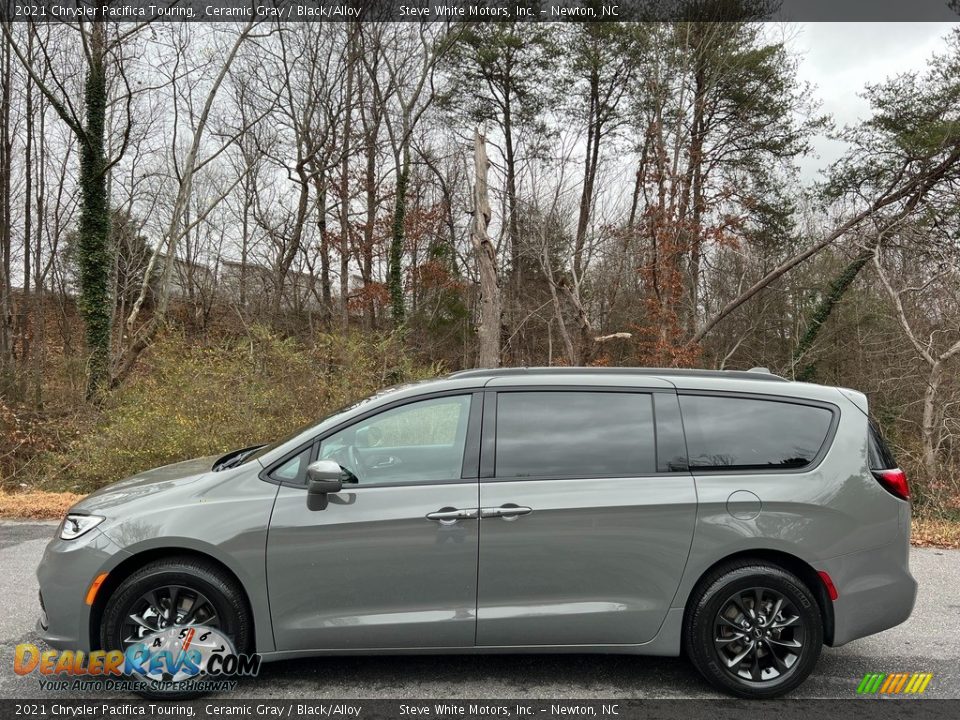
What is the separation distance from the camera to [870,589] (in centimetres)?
371

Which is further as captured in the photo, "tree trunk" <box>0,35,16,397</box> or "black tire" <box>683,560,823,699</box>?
"tree trunk" <box>0,35,16,397</box>

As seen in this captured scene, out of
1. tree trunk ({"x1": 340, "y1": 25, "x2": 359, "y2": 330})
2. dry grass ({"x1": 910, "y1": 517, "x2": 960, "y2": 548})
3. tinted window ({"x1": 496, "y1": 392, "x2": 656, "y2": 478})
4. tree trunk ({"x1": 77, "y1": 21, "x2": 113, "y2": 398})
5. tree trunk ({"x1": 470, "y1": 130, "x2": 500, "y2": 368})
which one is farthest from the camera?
tree trunk ({"x1": 340, "y1": 25, "x2": 359, "y2": 330})

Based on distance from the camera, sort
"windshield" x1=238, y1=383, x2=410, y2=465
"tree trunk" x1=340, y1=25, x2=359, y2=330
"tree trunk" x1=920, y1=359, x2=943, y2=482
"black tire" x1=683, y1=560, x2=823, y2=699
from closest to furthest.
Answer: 1. "black tire" x1=683, y1=560, x2=823, y2=699
2. "windshield" x1=238, y1=383, x2=410, y2=465
3. "tree trunk" x1=920, y1=359, x2=943, y2=482
4. "tree trunk" x1=340, y1=25, x2=359, y2=330

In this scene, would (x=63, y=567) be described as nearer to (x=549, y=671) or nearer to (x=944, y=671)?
(x=549, y=671)

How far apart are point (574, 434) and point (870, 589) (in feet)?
5.79

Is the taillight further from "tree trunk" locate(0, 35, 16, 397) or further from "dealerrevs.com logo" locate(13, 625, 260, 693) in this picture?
"tree trunk" locate(0, 35, 16, 397)

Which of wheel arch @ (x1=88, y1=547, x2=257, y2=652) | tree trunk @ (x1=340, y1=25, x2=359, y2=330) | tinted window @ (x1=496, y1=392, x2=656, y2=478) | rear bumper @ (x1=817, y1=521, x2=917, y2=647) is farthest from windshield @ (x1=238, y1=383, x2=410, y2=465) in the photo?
tree trunk @ (x1=340, y1=25, x2=359, y2=330)

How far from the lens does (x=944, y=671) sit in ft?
13.0

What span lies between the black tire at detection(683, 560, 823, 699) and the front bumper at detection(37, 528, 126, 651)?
9.98 feet

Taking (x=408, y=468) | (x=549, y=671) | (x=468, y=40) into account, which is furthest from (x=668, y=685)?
(x=468, y=40)

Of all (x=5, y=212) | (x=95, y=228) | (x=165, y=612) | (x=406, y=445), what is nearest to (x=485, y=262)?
(x=95, y=228)

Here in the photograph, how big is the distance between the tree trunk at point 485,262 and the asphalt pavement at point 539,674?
11.6m

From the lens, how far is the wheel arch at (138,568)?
355cm

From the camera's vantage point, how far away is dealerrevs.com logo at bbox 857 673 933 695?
3746mm
